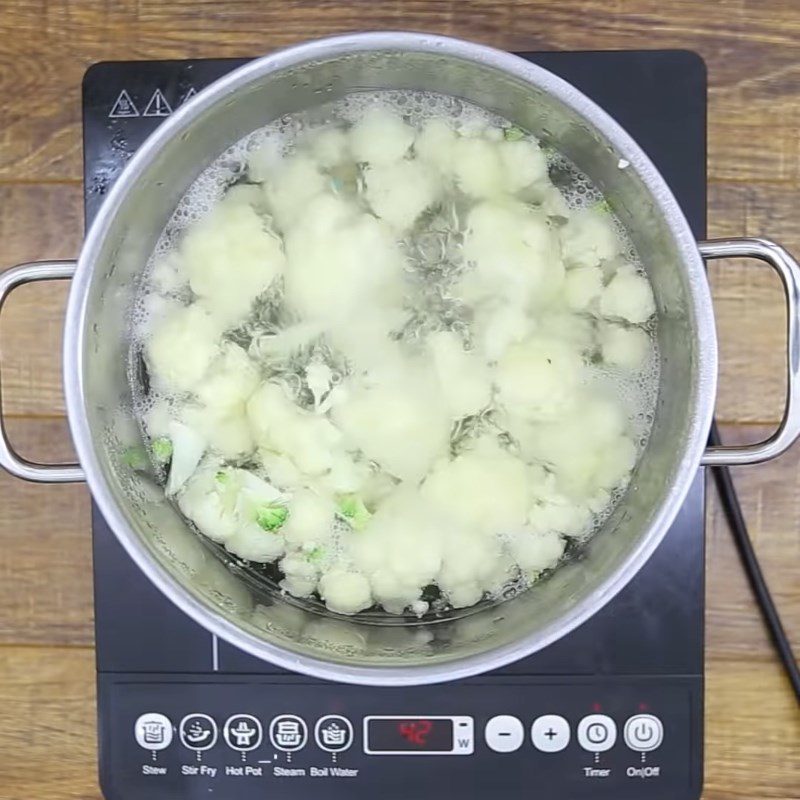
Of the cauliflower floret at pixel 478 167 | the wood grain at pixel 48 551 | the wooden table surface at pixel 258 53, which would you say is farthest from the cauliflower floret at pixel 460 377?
the wood grain at pixel 48 551

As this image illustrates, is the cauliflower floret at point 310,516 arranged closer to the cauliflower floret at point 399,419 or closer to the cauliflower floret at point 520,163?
the cauliflower floret at point 399,419

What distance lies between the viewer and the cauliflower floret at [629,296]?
70cm

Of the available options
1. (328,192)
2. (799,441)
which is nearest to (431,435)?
(328,192)

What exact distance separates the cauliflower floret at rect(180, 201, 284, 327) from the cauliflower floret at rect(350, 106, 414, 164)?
0.31 ft

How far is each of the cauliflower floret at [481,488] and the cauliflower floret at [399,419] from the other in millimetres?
18

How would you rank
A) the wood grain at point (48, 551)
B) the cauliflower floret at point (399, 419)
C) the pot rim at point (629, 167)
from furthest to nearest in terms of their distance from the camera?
1. the wood grain at point (48, 551)
2. the cauliflower floret at point (399, 419)
3. the pot rim at point (629, 167)

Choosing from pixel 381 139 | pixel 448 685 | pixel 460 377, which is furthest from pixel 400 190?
pixel 448 685

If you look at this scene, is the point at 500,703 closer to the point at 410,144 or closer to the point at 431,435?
A: the point at 431,435

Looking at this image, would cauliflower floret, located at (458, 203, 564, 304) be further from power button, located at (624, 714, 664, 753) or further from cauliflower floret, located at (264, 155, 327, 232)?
power button, located at (624, 714, 664, 753)

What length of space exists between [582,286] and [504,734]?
1.19 feet

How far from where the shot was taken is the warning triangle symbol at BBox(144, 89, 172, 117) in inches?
29.4

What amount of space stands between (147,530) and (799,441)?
521 mm

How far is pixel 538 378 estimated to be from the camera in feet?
2.24

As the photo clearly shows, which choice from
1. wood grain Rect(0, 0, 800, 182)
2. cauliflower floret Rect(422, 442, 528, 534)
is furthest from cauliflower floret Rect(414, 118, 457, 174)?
cauliflower floret Rect(422, 442, 528, 534)
